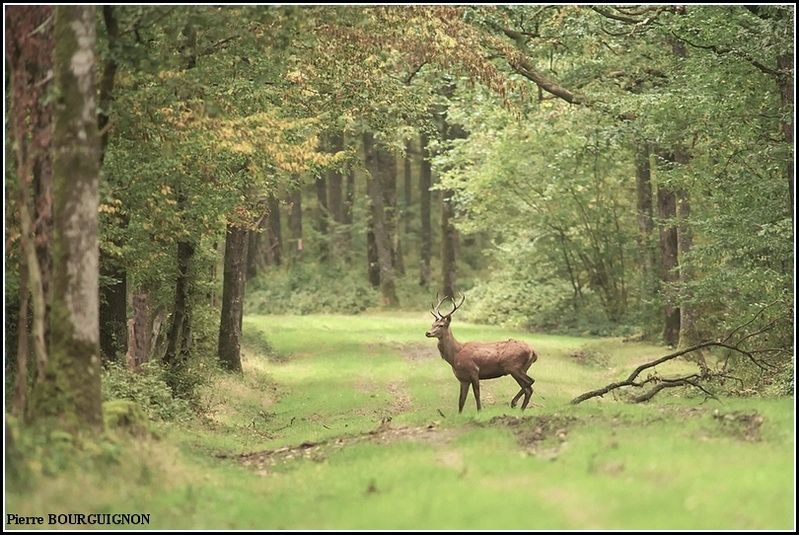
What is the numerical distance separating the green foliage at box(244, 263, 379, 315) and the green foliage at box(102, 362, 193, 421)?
26757 millimetres

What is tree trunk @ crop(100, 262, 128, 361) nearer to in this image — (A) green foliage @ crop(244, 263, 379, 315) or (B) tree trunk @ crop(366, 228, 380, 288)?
(A) green foliage @ crop(244, 263, 379, 315)

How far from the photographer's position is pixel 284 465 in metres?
12.6

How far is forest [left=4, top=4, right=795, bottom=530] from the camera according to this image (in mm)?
9406

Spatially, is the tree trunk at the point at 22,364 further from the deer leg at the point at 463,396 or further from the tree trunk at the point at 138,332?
the deer leg at the point at 463,396

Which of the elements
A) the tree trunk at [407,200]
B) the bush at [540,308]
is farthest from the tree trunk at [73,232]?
the tree trunk at [407,200]

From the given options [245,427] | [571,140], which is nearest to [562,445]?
[245,427]

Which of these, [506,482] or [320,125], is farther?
[320,125]

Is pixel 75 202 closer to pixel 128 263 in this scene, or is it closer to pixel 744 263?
→ pixel 128 263

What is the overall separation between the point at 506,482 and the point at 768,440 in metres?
3.43

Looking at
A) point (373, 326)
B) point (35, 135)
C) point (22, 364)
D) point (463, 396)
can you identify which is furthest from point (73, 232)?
point (373, 326)

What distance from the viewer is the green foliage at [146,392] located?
613 inches

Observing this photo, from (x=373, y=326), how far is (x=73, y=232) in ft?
86.3

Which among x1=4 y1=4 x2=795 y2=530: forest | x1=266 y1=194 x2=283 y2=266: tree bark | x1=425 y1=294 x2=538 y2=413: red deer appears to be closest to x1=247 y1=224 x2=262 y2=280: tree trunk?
x1=266 y1=194 x2=283 y2=266: tree bark

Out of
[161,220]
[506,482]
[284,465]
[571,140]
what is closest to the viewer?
[506,482]
